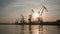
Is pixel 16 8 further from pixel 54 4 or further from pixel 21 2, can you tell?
pixel 54 4

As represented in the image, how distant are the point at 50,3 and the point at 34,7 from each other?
2.10 feet

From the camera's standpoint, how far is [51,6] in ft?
23.2

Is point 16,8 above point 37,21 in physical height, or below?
above

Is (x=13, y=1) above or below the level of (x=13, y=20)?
above

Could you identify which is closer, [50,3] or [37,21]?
[50,3]

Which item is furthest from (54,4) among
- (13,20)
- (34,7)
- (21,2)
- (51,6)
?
(13,20)

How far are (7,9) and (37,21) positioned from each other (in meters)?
1.35

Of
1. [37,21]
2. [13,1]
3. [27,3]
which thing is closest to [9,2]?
[13,1]

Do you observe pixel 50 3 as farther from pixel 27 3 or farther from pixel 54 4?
pixel 27 3

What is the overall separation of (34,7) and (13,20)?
99 cm

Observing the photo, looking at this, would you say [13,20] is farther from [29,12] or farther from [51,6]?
[51,6]

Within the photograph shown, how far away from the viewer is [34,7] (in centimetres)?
706

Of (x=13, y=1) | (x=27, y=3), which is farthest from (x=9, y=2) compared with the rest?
(x=27, y=3)

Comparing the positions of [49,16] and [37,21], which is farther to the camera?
[37,21]
